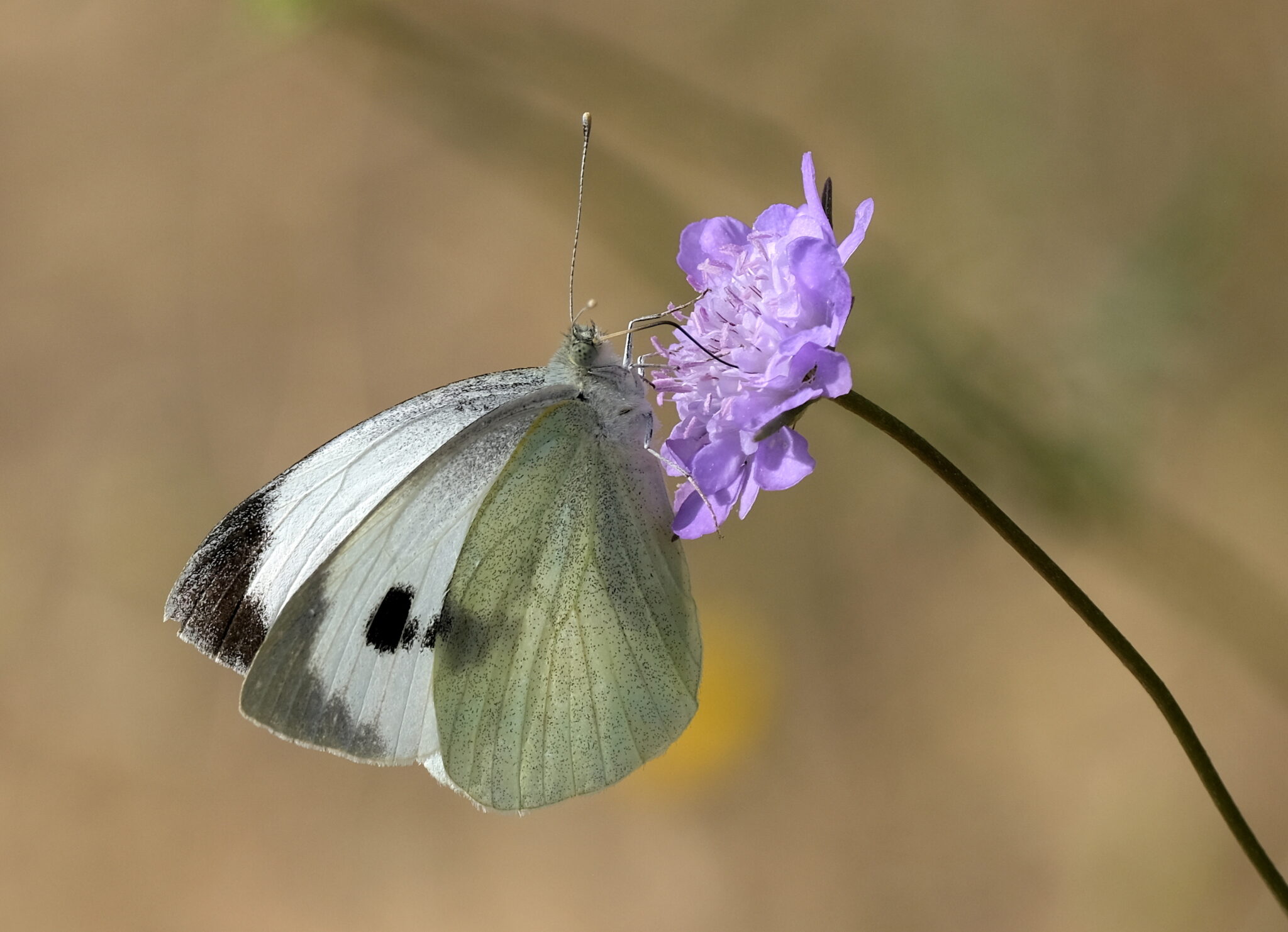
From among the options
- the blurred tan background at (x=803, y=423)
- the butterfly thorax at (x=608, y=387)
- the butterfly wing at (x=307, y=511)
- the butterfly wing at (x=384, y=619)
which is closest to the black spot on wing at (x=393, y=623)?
the butterfly wing at (x=384, y=619)

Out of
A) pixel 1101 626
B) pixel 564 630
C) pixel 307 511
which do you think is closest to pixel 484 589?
pixel 564 630

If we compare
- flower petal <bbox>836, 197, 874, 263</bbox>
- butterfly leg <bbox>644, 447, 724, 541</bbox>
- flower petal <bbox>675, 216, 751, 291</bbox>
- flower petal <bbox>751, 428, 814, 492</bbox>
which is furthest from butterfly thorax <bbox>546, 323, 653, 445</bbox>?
flower petal <bbox>836, 197, 874, 263</bbox>

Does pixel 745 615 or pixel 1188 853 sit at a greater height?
pixel 745 615

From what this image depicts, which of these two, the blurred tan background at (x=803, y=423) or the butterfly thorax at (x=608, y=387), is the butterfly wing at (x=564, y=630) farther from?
the blurred tan background at (x=803, y=423)

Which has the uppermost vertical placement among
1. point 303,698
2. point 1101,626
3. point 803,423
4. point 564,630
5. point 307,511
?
point 803,423

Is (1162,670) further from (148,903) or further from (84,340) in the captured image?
(84,340)

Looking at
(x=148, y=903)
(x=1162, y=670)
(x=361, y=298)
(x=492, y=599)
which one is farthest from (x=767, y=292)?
(x=148, y=903)

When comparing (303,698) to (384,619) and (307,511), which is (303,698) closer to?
(384,619)
